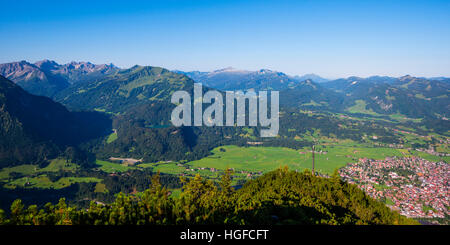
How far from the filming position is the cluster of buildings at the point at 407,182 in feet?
248

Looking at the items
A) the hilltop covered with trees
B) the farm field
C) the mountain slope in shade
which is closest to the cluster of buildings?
the farm field

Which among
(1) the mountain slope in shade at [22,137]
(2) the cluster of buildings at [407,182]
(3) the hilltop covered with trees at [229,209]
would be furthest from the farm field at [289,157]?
(1) the mountain slope in shade at [22,137]

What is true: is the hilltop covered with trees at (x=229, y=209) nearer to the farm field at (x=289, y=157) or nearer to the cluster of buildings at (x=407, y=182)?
the cluster of buildings at (x=407, y=182)

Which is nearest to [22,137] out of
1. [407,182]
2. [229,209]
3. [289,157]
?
[289,157]

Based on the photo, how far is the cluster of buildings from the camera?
75625mm

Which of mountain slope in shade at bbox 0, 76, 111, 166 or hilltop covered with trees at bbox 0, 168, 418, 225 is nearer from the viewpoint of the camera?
hilltop covered with trees at bbox 0, 168, 418, 225

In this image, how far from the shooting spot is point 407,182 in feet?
320

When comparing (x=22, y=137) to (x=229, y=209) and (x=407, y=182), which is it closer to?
(x=229, y=209)

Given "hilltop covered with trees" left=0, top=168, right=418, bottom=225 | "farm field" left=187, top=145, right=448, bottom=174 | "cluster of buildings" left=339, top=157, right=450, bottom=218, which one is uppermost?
"hilltop covered with trees" left=0, top=168, right=418, bottom=225

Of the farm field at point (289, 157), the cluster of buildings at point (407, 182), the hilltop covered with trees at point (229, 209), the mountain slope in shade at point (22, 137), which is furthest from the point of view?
the mountain slope in shade at point (22, 137)

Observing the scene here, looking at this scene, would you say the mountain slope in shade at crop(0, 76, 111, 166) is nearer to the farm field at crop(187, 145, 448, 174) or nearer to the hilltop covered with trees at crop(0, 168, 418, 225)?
the farm field at crop(187, 145, 448, 174)
